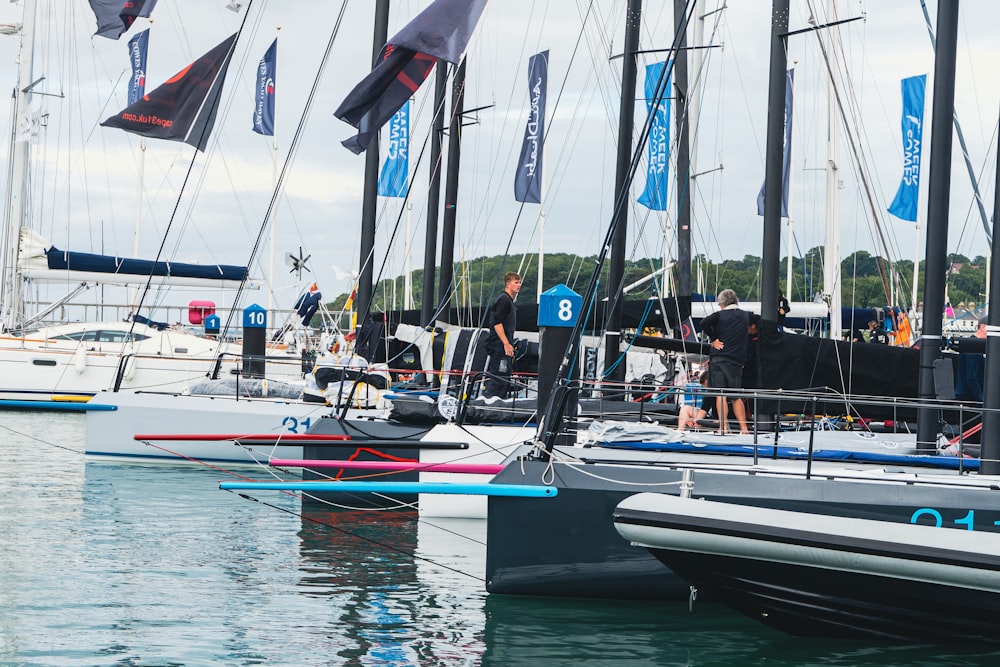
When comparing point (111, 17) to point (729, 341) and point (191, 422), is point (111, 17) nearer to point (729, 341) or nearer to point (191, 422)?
point (191, 422)

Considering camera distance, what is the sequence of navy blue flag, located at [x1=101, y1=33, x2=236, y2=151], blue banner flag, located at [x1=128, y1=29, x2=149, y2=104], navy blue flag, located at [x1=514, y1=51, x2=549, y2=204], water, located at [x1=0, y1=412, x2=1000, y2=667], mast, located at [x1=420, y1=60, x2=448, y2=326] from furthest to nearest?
blue banner flag, located at [x1=128, y1=29, x2=149, y2=104] → navy blue flag, located at [x1=514, y1=51, x2=549, y2=204] → mast, located at [x1=420, y1=60, x2=448, y2=326] → navy blue flag, located at [x1=101, y1=33, x2=236, y2=151] → water, located at [x1=0, y1=412, x2=1000, y2=667]

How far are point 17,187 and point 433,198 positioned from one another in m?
13.6

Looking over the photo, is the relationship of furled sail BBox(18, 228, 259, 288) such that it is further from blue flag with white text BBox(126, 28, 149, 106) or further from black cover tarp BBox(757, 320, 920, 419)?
black cover tarp BBox(757, 320, 920, 419)

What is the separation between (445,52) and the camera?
11.4 meters

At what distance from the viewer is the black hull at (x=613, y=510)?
7.21 meters

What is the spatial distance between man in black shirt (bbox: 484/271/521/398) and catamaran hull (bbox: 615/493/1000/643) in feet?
19.6

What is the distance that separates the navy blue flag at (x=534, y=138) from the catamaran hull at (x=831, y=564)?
758 inches

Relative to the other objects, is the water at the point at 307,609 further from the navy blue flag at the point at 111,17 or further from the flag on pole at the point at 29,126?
the flag on pole at the point at 29,126

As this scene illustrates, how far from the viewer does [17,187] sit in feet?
97.9

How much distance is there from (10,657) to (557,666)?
325 cm

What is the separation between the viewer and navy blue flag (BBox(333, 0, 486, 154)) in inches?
451

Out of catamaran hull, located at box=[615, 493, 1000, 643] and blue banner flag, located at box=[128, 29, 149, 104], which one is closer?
catamaran hull, located at box=[615, 493, 1000, 643]

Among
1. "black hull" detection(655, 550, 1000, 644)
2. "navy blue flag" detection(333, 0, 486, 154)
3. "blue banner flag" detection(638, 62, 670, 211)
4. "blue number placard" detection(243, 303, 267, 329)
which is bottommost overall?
"black hull" detection(655, 550, 1000, 644)

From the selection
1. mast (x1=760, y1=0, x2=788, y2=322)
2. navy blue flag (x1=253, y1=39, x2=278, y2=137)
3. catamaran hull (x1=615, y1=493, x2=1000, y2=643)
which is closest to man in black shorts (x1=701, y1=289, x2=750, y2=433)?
mast (x1=760, y1=0, x2=788, y2=322)
